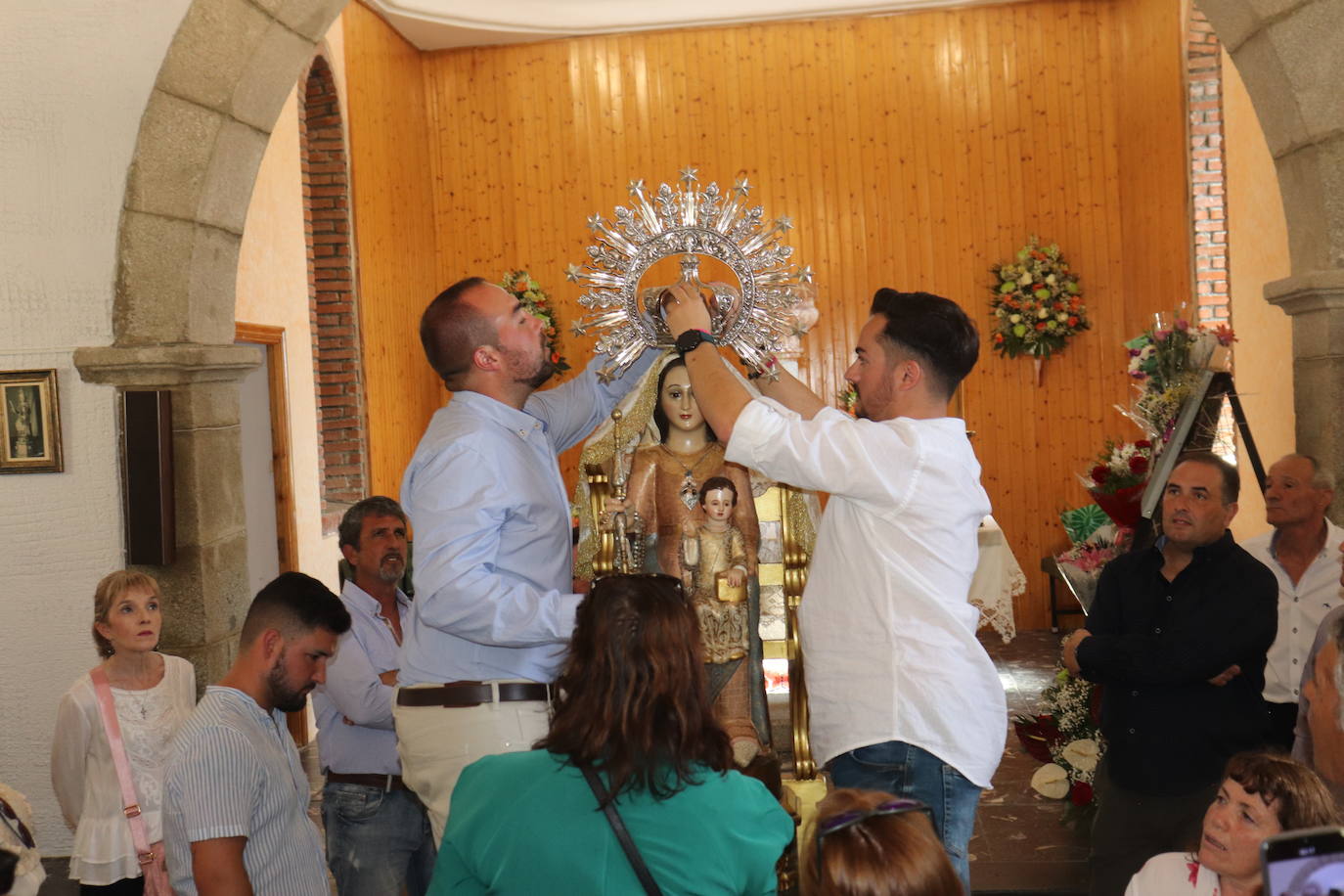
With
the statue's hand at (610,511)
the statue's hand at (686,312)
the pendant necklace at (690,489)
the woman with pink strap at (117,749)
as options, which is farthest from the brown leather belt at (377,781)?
the statue's hand at (686,312)

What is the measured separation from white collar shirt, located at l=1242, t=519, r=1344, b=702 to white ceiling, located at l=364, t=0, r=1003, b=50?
6.96m

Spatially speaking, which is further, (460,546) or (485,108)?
(485,108)

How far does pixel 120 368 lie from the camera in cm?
433

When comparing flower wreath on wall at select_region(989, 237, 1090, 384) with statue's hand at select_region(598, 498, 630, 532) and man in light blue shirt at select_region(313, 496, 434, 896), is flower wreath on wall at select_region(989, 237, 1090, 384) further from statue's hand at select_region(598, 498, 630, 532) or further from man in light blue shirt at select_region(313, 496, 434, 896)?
man in light blue shirt at select_region(313, 496, 434, 896)

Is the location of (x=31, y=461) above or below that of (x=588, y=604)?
above

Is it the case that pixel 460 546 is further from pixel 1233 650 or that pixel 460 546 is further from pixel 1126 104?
pixel 1126 104

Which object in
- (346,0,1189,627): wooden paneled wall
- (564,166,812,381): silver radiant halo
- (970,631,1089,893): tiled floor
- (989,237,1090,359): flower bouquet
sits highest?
(346,0,1189,627): wooden paneled wall

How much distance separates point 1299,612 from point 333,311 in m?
6.29

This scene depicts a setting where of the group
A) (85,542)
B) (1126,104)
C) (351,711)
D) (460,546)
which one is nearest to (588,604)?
(460,546)

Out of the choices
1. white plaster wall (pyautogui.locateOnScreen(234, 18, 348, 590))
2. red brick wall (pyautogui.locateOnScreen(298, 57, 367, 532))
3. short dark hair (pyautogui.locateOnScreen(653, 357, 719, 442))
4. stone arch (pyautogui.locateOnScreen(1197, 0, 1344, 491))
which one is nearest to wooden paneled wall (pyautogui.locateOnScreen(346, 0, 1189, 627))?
red brick wall (pyautogui.locateOnScreen(298, 57, 367, 532))

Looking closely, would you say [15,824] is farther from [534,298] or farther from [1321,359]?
[534,298]

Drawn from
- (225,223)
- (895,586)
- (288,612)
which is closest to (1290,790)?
(895,586)

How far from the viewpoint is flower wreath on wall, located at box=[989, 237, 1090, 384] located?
960 cm

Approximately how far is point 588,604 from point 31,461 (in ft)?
11.0
